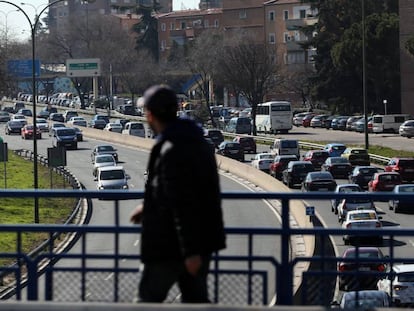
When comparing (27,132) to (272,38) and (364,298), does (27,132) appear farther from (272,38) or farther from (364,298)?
(364,298)

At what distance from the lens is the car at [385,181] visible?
44562mm

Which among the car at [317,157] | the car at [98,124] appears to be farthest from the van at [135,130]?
the car at [317,157]

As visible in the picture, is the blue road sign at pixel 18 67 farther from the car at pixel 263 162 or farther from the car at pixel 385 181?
the car at pixel 385 181

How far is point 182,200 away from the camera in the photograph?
21.5ft

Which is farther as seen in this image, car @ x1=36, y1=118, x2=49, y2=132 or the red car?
car @ x1=36, y1=118, x2=49, y2=132

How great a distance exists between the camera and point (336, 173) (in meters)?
53.0

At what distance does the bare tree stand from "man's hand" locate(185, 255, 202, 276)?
79.8m

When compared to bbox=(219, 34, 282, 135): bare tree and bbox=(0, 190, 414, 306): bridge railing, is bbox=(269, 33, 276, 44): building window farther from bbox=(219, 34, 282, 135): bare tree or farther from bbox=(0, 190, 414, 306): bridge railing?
bbox=(0, 190, 414, 306): bridge railing

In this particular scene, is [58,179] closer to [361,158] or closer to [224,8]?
[361,158]

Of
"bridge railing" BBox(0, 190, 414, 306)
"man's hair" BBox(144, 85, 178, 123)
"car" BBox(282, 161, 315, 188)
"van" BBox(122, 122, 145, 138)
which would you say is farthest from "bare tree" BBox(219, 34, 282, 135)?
"man's hair" BBox(144, 85, 178, 123)

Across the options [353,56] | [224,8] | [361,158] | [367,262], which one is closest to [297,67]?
[224,8]

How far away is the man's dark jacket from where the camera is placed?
6.56 m

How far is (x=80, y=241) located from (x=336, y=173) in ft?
145

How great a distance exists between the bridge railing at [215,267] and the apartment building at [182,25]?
125m
